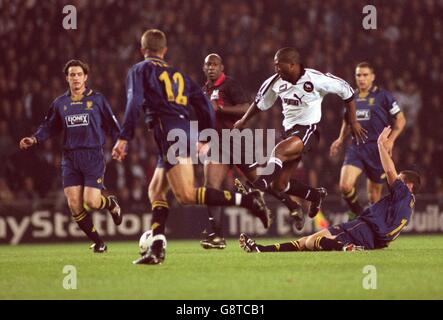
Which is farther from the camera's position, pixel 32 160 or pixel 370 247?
pixel 32 160

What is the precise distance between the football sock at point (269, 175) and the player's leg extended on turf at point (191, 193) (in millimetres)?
1609

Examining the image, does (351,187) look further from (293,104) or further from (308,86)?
(308,86)

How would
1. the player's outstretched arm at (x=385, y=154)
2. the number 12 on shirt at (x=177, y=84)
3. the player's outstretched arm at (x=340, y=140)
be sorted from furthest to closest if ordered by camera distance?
the player's outstretched arm at (x=340, y=140)
the player's outstretched arm at (x=385, y=154)
the number 12 on shirt at (x=177, y=84)

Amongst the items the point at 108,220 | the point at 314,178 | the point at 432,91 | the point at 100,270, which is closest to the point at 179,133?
the point at 100,270

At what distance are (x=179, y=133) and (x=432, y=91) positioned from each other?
1029cm

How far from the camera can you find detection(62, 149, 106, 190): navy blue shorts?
10.6 m

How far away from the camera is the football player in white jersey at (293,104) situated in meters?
10.3

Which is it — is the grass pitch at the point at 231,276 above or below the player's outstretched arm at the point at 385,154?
below

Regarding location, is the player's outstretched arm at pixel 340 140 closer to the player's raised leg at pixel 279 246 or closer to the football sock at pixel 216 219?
the football sock at pixel 216 219

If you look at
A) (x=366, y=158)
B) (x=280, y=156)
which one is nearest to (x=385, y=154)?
(x=280, y=156)

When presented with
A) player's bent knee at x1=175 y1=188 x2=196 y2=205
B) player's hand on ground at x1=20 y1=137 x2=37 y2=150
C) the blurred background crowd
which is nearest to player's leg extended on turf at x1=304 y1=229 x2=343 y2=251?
player's bent knee at x1=175 y1=188 x2=196 y2=205

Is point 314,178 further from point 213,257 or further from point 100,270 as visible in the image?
point 100,270

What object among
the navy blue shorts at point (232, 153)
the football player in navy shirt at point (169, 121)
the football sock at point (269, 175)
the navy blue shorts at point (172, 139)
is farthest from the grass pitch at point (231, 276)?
the navy blue shorts at point (232, 153)

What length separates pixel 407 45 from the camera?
18.1m
